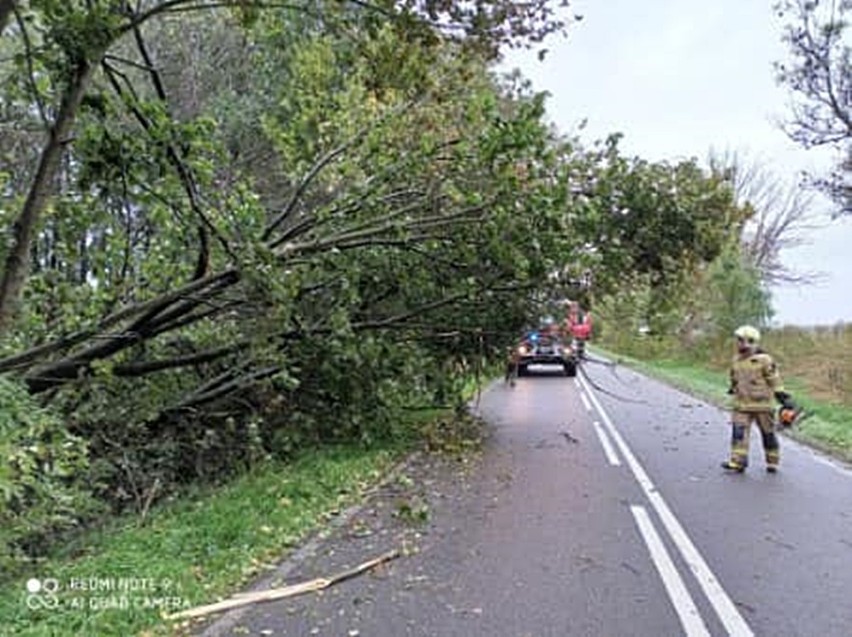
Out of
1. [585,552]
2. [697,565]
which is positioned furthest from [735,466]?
[585,552]

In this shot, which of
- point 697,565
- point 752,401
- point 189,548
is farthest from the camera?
point 752,401

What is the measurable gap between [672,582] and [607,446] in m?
7.38

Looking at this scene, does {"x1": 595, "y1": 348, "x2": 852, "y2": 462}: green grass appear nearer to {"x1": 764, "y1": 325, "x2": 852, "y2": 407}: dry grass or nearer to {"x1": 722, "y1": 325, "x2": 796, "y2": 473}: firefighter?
{"x1": 764, "y1": 325, "x2": 852, "y2": 407}: dry grass

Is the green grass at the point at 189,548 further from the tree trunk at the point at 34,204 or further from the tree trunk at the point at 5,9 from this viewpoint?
the tree trunk at the point at 5,9

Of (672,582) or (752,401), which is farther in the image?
(752,401)

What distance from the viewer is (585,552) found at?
6828 mm

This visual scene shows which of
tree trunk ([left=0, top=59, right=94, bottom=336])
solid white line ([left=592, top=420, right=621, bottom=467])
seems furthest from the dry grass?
tree trunk ([left=0, top=59, right=94, bottom=336])

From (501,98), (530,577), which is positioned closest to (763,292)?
(501,98)

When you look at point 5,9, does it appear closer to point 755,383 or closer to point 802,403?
point 755,383

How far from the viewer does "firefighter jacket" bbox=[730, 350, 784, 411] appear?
35.8 ft

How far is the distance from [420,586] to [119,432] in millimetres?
5853

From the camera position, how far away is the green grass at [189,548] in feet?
16.8

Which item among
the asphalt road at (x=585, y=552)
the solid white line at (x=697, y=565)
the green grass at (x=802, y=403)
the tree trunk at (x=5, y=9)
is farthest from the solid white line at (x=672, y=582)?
the green grass at (x=802, y=403)

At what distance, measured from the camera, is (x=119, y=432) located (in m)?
10.4
